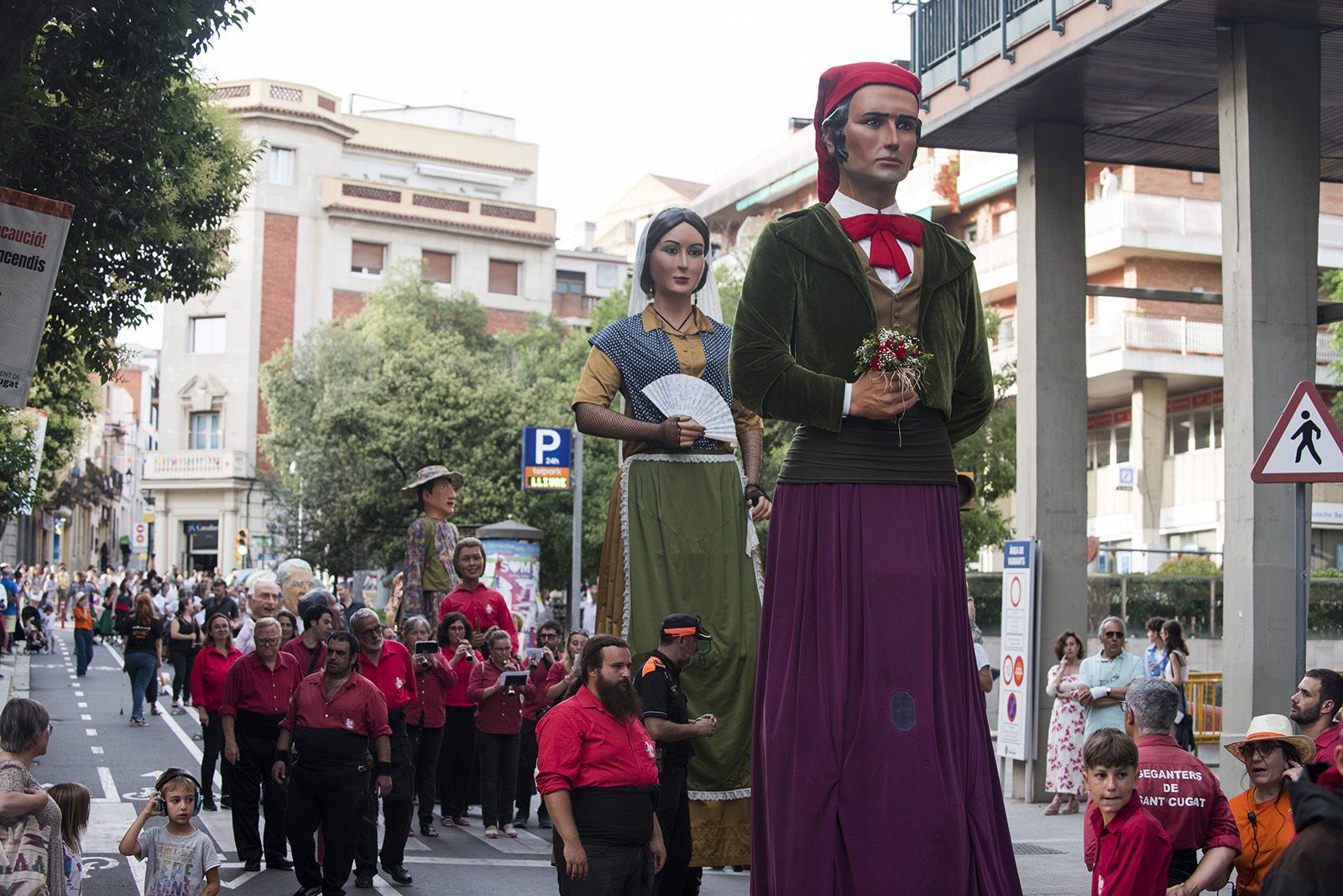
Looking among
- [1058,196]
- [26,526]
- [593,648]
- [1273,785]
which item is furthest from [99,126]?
[26,526]

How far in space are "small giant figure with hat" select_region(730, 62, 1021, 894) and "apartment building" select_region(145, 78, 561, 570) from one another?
58.4 m

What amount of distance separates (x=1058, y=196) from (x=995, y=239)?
2840 cm

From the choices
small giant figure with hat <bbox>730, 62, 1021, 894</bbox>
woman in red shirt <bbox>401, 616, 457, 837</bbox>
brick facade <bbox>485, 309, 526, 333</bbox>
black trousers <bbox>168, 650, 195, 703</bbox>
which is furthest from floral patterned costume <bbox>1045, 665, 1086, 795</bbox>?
brick facade <bbox>485, 309, 526, 333</bbox>

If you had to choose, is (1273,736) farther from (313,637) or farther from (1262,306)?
(313,637)

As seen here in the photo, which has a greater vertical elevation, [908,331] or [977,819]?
[908,331]

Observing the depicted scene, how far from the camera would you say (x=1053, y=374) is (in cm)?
1565

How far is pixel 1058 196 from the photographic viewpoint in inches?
619

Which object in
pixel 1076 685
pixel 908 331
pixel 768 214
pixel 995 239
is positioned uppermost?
pixel 768 214

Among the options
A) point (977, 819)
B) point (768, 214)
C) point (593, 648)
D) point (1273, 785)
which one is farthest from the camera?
point (768, 214)

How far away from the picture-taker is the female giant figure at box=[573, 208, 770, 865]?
24.4ft

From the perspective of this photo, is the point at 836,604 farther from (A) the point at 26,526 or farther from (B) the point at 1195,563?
(A) the point at 26,526

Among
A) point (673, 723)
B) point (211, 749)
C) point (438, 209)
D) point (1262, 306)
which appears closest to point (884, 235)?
point (673, 723)

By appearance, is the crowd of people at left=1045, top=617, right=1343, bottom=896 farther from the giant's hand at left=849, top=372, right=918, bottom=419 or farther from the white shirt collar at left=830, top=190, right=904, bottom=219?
the white shirt collar at left=830, top=190, right=904, bottom=219

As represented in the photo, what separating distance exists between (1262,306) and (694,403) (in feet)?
21.2
